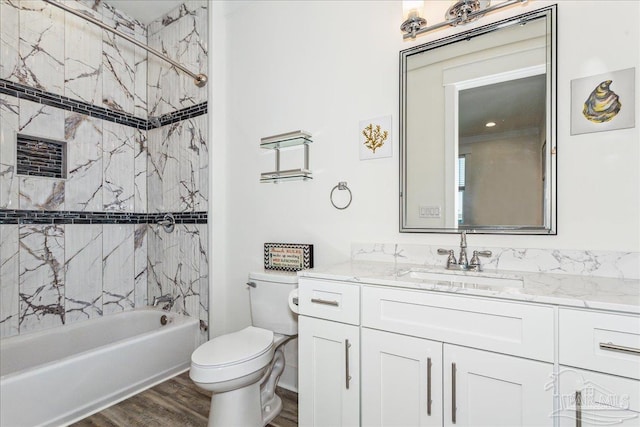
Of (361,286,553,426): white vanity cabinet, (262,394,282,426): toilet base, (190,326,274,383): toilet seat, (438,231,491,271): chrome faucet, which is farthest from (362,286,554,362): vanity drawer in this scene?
(262,394,282,426): toilet base

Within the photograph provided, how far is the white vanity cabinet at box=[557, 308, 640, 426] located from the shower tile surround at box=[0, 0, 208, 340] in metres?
2.30

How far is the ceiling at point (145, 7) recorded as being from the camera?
2.73 meters

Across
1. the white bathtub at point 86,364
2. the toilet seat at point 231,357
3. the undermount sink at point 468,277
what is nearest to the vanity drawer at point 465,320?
the undermount sink at point 468,277

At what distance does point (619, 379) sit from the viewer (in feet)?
3.11

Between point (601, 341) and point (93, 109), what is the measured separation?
3364 millimetres

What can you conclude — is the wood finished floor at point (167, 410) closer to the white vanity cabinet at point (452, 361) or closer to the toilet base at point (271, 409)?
the toilet base at point (271, 409)

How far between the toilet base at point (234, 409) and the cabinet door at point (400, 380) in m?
0.64

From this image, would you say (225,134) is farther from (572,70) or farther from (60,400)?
(572,70)

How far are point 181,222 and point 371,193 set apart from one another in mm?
1706

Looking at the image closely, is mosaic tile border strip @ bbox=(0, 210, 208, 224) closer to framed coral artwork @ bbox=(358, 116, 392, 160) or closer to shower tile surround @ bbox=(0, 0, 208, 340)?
shower tile surround @ bbox=(0, 0, 208, 340)

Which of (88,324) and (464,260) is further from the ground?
(464,260)

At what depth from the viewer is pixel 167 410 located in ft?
6.48

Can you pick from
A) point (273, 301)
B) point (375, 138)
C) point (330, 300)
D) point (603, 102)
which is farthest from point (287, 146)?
point (603, 102)

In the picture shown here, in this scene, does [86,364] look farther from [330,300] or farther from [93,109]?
[93,109]
